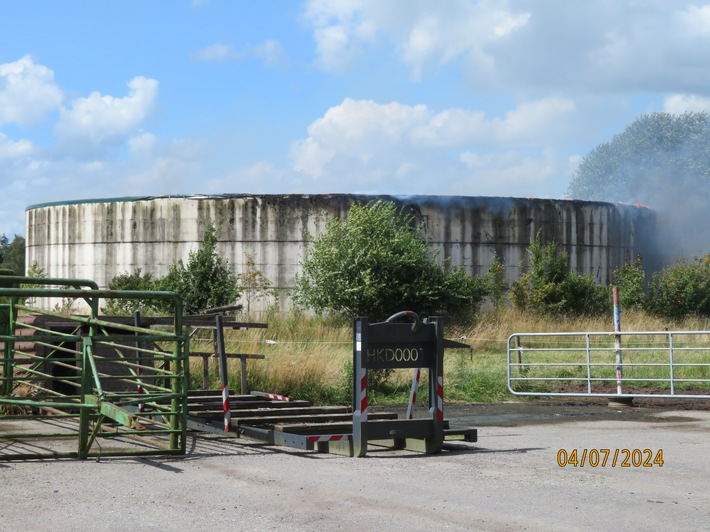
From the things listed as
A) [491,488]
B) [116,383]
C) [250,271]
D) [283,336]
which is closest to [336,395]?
[116,383]

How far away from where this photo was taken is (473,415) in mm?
16438

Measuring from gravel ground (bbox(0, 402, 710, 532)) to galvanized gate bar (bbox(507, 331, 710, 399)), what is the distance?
617 cm

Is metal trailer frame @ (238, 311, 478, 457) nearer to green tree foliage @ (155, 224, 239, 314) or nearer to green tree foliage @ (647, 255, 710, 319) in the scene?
green tree foliage @ (155, 224, 239, 314)

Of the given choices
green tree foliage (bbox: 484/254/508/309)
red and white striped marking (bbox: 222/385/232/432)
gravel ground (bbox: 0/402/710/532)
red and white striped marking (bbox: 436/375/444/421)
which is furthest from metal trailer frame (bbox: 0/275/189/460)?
green tree foliage (bbox: 484/254/508/309)

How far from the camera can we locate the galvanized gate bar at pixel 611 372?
60.9 feet

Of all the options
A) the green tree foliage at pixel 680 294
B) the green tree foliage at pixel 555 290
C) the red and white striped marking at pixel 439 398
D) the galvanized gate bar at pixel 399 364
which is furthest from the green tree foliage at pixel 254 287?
the red and white striped marking at pixel 439 398

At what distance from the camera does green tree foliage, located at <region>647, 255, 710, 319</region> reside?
134ft

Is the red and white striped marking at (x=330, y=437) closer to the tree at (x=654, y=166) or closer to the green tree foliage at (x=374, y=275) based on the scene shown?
the green tree foliage at (x=374, y=275)

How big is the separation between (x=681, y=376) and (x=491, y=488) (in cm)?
1382

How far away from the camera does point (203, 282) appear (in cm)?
3731

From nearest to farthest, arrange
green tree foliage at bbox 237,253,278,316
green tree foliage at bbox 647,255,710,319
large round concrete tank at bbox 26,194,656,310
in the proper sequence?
green tree foliage at bbox 237,253,278,316 < large round concrete tank at bbox 26,194,656,310 < green tree foliage at bbox 647,255,710,319

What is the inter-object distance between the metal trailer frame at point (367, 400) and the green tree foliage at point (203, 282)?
2527 cm

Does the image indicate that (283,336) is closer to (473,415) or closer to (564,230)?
(473,415)
